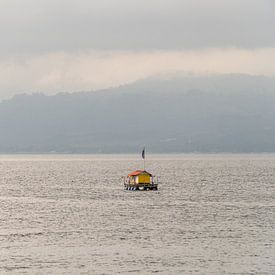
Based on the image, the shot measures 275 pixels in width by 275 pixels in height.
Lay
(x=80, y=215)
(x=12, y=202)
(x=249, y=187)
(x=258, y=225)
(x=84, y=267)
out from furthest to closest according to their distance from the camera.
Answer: (x=249, y=187), (x=12, y=202), (x=80, y=215), (x=258, y=225), (x=84, y=267)

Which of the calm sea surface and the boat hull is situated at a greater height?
the boat hull

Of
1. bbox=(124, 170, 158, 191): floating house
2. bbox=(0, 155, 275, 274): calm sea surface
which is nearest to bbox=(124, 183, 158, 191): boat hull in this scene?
bbox=(124, 170, 158, 191): floating house

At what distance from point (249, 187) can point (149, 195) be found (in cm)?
3451

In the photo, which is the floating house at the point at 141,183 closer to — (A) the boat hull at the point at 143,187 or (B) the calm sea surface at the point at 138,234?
(A) the boat hull at the point at 143,187

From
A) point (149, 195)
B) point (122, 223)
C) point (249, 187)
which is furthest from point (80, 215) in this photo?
point (249, 187)

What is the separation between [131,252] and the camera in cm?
7050

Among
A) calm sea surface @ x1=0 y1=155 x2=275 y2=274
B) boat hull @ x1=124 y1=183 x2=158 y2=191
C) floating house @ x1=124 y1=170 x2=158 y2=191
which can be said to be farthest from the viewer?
boat hull @ x1=124 y1=183 x2=158 y2=191

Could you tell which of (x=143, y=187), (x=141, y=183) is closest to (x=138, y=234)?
(x=141, y=183)

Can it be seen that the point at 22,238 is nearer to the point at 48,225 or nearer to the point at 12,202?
the point at 48,225

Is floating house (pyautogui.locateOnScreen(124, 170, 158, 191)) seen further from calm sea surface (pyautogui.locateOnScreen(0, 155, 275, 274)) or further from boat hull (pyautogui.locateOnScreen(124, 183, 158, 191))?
calm sea surface (pyautogui.locateOnScreen(0, 155, 275, 274))

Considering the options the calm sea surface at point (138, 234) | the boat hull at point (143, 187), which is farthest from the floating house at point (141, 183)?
the calm sea surface at point (138, 234)

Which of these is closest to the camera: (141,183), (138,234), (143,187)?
(138,234)

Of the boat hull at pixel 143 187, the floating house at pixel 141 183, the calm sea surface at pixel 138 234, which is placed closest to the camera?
the calm sea surface at pixel 138 234

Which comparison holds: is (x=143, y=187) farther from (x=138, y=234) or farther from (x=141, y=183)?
(x=138, y=234)
